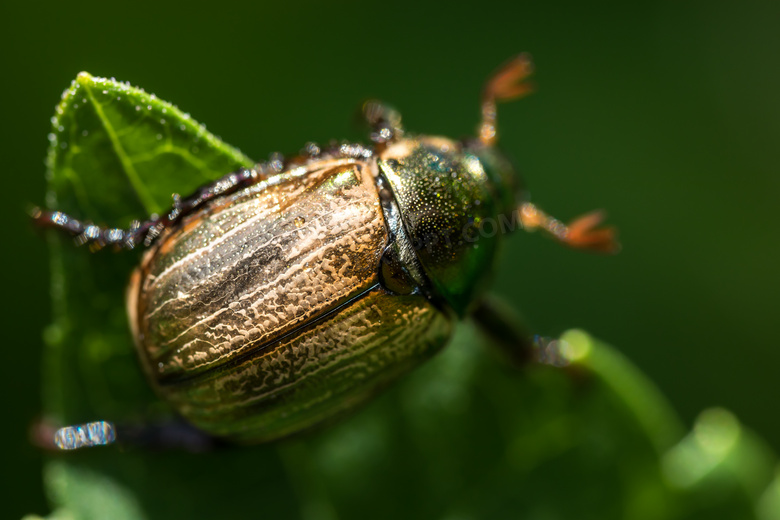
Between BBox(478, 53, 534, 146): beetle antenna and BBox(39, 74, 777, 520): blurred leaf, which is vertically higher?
BBox(478, 53, 534, 146): beetle antenna

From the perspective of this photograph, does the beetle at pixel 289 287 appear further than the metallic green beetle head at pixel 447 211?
No

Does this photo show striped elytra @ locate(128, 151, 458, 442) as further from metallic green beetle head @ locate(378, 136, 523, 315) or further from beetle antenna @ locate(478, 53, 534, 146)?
beetle antenna @ locate(478, 53, 534, 146)

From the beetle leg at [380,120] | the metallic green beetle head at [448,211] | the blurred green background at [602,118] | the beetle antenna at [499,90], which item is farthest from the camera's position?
the blurred green background at [602,118]

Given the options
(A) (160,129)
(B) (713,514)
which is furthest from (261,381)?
(B) (713,514)

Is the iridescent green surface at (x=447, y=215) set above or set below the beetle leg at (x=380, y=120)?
below

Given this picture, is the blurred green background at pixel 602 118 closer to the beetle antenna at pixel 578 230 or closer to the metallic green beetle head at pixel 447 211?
the beetle antenna at pixel 578 230

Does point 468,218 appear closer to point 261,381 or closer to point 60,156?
point 261,381

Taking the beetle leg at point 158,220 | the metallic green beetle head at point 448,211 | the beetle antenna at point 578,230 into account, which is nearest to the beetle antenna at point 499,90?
the metallic green beetle head at point 448,211

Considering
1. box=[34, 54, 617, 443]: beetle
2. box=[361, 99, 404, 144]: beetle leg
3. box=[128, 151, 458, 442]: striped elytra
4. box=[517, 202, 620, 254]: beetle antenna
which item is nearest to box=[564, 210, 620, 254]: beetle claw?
box=[517, 202, 620, 254]: beetle antenna
